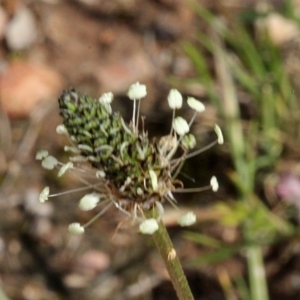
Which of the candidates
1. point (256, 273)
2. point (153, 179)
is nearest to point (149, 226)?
point (153, 179)

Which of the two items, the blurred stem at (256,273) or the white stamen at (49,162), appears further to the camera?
the blurred stem at (256,273)

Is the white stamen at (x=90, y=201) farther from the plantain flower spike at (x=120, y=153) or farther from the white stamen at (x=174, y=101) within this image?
the white stamen at (x=174, y=101)

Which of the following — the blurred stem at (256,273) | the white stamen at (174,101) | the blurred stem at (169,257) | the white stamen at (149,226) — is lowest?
the blurred stem at (256,273)

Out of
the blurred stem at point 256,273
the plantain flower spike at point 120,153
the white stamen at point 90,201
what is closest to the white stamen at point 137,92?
the plantain flower spike at point 120,153

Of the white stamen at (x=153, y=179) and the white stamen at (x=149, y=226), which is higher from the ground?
the white stamen at (x=153, y=179)

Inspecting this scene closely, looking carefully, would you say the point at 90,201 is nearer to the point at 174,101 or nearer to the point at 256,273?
the point at 174,101

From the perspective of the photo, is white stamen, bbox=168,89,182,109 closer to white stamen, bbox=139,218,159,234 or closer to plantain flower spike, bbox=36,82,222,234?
plantain flower spike, bbox=36,82,222,234
